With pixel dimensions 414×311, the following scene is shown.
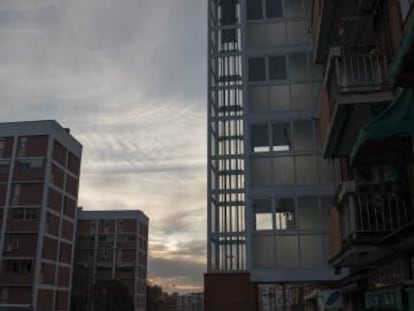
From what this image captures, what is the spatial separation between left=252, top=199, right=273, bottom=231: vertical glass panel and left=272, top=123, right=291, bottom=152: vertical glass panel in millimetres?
2358

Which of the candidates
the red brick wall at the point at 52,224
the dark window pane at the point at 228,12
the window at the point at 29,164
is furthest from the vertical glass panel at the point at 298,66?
the red brick wall at the point at 52,224

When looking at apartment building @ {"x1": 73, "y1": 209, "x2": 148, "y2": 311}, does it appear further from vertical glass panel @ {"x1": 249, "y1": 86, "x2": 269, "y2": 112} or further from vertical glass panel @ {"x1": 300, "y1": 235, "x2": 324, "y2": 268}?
vertical glass panel @ {"x1": 300, "y1": 235, "x2": 324, "y2": 268}

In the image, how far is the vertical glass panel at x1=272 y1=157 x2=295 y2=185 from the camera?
68.3ft

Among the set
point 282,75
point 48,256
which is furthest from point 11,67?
point 48,256

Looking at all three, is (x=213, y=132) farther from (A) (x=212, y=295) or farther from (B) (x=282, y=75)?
(A) (x=212, y=295)

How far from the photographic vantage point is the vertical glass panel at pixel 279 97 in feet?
71.5

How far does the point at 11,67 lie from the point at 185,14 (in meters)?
9.07

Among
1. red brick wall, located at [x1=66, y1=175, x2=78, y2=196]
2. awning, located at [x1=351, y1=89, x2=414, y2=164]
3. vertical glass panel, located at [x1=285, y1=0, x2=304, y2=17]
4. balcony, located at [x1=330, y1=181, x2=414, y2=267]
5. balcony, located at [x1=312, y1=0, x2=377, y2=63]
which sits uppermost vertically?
red brick wall, located at [x1=66, y1=175, x2=78, y2=196]

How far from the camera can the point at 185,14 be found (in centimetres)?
2038

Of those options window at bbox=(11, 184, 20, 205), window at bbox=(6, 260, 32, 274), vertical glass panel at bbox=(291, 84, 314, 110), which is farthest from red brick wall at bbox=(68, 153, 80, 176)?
vertical glass panel at bbox=(291, 84, 314, 110)

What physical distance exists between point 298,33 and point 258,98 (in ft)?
11.6

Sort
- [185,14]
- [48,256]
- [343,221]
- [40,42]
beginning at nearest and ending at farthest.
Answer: [343,221] < [40,42] < [185,14] < [48,256]

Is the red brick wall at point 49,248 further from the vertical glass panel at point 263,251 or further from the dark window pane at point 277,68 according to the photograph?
the dark window pane at point 277,68

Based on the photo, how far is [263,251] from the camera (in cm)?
2003
